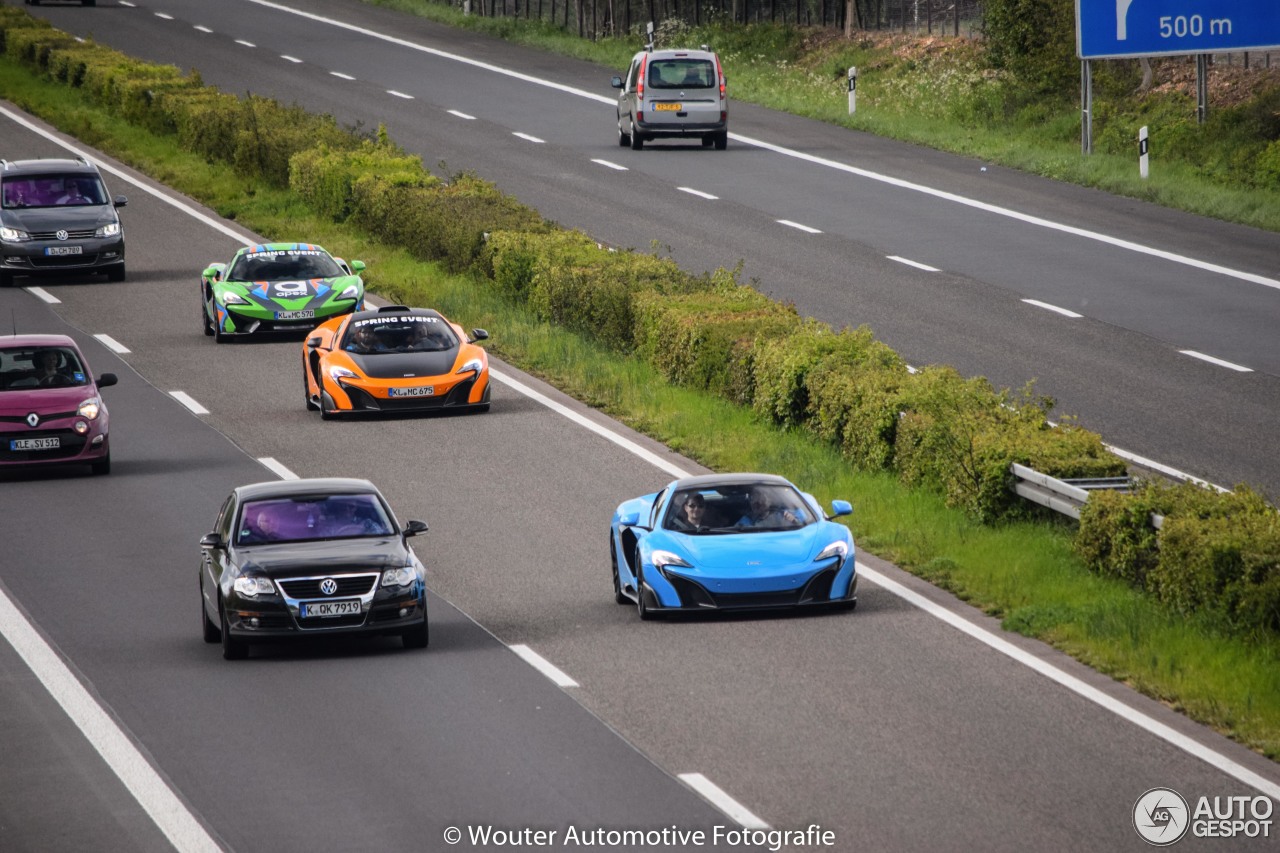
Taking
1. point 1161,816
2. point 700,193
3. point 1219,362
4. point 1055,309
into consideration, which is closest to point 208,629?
point 1161,816

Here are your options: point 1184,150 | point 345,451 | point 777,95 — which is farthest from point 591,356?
point 777,95

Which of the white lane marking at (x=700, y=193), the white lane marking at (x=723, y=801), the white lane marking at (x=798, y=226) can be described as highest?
the white lane marking at (x=700, y=193)

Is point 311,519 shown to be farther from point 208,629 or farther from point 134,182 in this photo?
point 134,182

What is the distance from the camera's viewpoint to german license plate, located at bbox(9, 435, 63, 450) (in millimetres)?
23656

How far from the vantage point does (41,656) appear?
1608 cm

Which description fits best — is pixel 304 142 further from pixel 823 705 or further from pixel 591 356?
pixel 823 705

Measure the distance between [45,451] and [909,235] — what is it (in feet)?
62.9

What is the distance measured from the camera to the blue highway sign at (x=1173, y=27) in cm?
4059

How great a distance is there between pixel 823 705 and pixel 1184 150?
104 feet

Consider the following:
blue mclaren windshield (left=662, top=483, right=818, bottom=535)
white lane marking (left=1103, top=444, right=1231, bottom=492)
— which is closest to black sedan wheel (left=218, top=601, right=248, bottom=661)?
blue mclaren windshield (left=662, top=483, right=818, bottom=535)

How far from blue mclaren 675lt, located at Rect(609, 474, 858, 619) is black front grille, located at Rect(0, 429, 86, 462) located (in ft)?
28.6

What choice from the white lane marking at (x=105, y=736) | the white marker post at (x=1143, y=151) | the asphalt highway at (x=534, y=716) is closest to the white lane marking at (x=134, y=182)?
the white marker post at (x=1143, y=151)

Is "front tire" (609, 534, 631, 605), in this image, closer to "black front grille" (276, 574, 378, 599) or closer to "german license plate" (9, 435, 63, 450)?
"black front grille" (276, 574, 378, 599)

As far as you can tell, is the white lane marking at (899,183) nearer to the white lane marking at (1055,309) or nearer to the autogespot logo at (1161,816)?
the white lane marking at (1055,309)
